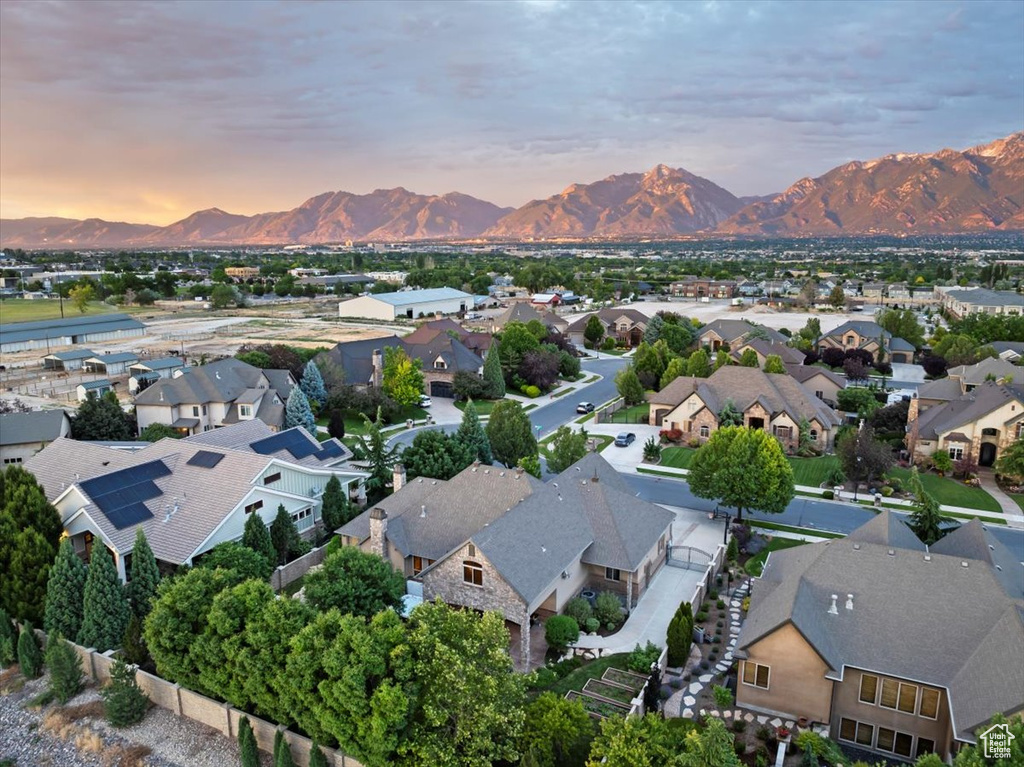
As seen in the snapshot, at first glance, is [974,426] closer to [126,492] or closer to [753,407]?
[753,407]

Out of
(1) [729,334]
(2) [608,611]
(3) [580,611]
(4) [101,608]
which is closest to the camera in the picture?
(4) [101,608]

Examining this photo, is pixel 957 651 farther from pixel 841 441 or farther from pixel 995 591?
pixel 841 441

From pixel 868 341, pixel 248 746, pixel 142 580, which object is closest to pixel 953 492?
pixel 248 746

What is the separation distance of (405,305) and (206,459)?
333ft

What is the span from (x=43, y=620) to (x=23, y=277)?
207 metres

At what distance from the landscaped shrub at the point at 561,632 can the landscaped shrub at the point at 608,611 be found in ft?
7.50

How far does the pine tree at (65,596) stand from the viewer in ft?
90.8

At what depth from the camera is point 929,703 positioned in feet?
71.1

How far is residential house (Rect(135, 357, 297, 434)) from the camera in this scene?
190 feet

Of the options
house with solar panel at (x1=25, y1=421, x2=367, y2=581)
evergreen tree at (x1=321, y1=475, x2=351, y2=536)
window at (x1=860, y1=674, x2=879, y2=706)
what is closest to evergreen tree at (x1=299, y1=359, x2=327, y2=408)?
house with solar panel at (x1=25, y1=421, x2=367, y2=581)

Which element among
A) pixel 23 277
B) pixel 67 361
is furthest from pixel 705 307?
pixel 23 277

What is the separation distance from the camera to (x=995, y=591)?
23078 mm

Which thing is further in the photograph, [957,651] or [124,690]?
[124,690]

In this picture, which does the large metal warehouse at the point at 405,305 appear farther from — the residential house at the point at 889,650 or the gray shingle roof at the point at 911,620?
the residential house at the point at 889,650
